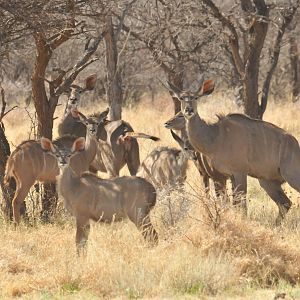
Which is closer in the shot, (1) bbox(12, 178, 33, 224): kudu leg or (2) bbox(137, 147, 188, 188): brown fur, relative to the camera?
(1) bbox(12, 178, 33, 224): kudu leg

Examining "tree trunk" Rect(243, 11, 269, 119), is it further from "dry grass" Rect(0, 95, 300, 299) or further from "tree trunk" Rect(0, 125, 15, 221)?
"tree trunk" Rect(0, 125, 15, 221)

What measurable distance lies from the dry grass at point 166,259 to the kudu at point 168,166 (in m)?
1.64

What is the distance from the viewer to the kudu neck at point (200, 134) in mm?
9867

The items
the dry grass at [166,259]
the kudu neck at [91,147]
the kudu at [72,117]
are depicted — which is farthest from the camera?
the kudu at [72,117]

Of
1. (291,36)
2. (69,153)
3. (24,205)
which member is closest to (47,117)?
(24,205)

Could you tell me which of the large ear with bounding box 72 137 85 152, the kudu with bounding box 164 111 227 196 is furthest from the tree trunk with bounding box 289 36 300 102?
the large ear with bounding box 72 137 85 152

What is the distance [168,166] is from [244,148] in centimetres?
145

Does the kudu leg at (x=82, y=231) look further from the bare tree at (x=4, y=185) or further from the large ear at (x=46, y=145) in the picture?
the bare tree at (x=4, y=185)

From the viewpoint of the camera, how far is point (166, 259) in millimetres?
7262

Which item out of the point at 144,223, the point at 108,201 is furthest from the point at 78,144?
the point at 144,223

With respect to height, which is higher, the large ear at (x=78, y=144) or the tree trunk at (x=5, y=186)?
the large ear at (x=78, y=144)

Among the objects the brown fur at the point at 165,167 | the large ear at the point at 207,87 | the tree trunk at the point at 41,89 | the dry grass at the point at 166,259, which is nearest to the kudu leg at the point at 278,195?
the dry grass at the point at 166,259

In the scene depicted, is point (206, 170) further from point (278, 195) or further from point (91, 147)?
point (91, 147)

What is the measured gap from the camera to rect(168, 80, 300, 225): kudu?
988cm
